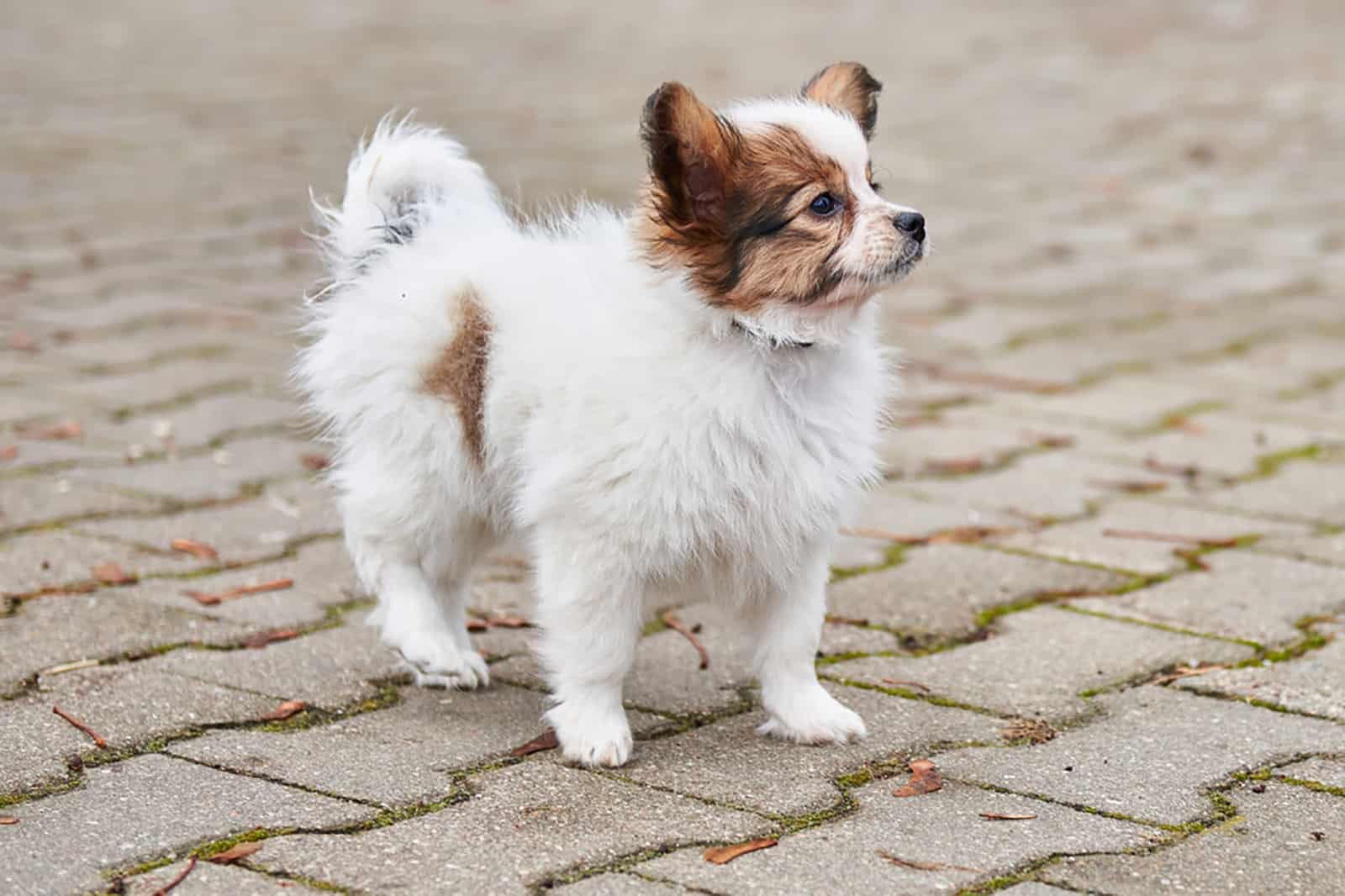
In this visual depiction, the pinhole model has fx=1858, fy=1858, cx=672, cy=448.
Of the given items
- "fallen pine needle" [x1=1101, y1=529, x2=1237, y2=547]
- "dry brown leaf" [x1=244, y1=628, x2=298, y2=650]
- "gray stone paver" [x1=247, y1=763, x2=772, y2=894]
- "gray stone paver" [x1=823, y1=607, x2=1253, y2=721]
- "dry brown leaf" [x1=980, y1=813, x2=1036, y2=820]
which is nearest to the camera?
"gray stone paver" [x1=247, y1=763, x2=772, y2=894]

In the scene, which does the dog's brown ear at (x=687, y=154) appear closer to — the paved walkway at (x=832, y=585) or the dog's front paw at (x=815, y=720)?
the paved walkway at (x=832, y=585)

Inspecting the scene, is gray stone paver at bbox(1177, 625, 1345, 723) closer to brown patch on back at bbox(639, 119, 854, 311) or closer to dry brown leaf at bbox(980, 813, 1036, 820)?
dry brown leaf at bbox(980, 813, 1036, 820)

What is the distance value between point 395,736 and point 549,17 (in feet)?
44.6

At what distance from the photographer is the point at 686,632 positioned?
14.4ft

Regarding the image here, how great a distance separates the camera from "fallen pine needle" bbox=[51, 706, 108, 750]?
11.3 ft

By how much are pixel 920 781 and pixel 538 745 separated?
29.3 inches

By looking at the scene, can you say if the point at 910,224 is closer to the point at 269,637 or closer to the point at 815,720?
the point at 815,720

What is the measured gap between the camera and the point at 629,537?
3.45 meters

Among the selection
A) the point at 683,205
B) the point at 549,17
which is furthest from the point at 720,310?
the point at 549,17

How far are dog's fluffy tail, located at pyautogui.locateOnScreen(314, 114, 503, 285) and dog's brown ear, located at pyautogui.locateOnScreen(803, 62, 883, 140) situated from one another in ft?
2.67

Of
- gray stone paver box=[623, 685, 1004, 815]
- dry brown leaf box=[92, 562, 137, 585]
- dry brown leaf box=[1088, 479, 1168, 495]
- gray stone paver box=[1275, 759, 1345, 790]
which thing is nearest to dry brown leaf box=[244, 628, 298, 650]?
dry brown leaf box=[92, 562, 137, 585]

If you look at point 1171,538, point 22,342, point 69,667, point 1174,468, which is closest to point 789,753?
point 69,667

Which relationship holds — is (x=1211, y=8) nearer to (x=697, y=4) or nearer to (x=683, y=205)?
(x=697, y=4)

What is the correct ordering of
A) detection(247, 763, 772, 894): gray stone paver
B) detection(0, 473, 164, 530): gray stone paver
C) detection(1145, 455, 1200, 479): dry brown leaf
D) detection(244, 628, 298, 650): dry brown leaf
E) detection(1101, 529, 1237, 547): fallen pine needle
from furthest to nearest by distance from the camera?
Answer: 1. detection(1145, 455, 1200, 479): dry brown leaf
2. detection(1101, 529, 1237, 547): fallen pine needle
3. detection(0, 473, 164, 530): gray stone paver
4. detection(244, 628, 298, 650): dry brown leaf
5. detection(247, 763, 772, 894): gray stone paver
